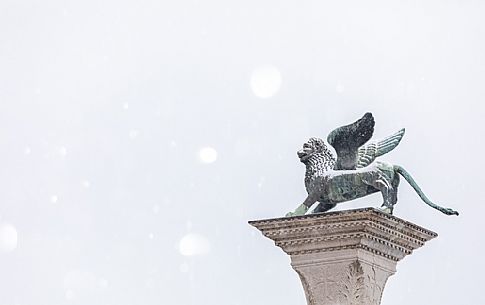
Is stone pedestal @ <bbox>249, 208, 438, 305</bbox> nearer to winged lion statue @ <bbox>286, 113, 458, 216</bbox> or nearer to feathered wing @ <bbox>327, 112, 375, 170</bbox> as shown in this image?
winged lion statue @ <bbox>286, 113, 458, 216</bbox>

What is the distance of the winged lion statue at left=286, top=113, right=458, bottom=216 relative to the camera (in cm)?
1323

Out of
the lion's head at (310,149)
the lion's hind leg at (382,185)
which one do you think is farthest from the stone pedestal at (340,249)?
the lion's head at (310,149)

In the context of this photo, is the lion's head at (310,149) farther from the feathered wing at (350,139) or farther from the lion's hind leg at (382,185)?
the lion's hind leg at (382,185)

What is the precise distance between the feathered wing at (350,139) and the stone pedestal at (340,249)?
3.02 ft

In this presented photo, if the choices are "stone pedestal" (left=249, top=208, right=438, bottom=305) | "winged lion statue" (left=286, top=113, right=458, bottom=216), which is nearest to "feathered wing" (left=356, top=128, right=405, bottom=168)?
"winged lion statue" (left=286, top=113, right=458, bottom=216)

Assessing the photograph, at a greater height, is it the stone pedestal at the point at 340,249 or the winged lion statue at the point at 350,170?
the winged lion statue at the point at 350,170

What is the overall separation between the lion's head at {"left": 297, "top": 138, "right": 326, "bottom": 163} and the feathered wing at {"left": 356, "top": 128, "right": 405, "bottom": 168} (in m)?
0.39

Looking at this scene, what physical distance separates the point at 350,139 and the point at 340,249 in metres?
1.24

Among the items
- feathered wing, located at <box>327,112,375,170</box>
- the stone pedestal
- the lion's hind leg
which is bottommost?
the stone pedestal

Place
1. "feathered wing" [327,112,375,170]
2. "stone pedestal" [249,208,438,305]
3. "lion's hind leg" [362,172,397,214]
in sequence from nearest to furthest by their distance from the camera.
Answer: "stone pedestal" [249,208,438,305], "lion's hind leg" [362,172,397,214], "feathered wing" [327,112,375,170]

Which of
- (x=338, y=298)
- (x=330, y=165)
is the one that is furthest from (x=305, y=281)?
(x=330, y=165)

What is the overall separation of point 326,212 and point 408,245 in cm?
106

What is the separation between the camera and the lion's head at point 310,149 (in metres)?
13.6

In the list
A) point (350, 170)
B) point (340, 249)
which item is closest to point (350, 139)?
point (350, 170)
